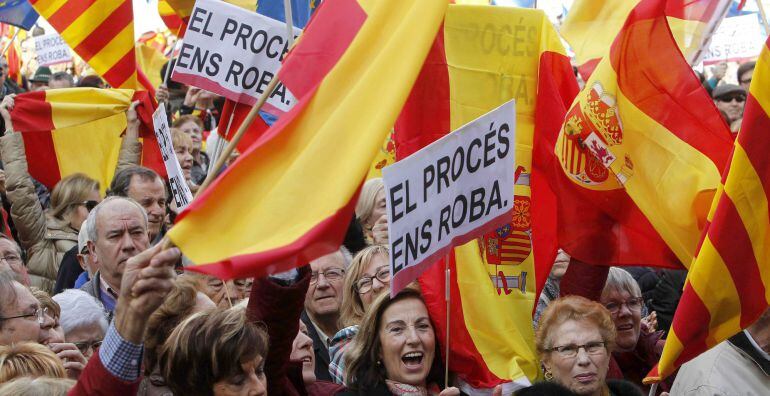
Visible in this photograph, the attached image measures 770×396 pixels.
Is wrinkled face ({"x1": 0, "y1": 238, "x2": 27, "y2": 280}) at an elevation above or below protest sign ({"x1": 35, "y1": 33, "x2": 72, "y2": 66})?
below

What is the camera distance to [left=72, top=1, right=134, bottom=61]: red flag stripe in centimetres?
828

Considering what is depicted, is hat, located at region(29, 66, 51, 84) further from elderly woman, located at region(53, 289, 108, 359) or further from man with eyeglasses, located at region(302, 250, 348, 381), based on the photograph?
elderly woman, located at region(53, 289, 108, 359)

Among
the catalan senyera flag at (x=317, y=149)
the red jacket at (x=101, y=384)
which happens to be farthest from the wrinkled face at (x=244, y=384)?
the catalan senyera flag at (x=317, y=149)

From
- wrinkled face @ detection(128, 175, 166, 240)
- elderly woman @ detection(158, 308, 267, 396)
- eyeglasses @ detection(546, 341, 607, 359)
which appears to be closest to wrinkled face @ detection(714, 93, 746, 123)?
wrinkled face @ detection(128, 175, 166, 240)

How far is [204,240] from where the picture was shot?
337 centimetres

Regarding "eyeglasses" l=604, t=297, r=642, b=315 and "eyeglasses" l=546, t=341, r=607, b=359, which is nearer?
"eyeglasses" l=546, t=341, r=607, b=359

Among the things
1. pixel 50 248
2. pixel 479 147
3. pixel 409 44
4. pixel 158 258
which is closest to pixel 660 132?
pixel 479 147

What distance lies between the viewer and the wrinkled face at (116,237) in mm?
5809

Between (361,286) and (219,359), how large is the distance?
154 centimetres

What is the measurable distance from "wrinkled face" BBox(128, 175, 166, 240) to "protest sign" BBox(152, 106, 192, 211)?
0.35 metres

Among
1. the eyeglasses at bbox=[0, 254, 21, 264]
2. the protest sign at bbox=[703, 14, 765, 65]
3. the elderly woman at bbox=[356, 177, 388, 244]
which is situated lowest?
the eyeglasses at bbox=[0, 254, 21, 264]

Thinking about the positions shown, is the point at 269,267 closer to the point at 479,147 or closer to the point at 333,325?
the point at 479,147

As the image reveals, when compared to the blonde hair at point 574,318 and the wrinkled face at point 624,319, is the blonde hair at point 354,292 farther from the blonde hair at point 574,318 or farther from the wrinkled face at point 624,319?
the wrinkled face at point 624,319

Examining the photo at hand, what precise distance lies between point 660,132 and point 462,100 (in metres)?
0.82
